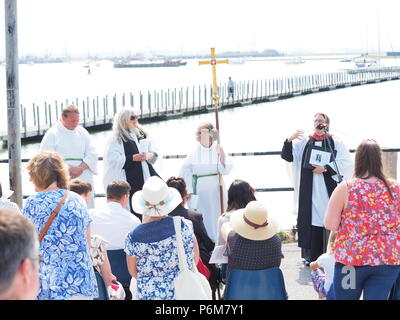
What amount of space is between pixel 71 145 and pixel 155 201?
163 inches

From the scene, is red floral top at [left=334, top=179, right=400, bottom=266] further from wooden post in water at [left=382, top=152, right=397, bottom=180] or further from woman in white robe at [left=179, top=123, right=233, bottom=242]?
wooden post in water at [left=382, top=152, right=397, bottom=180]

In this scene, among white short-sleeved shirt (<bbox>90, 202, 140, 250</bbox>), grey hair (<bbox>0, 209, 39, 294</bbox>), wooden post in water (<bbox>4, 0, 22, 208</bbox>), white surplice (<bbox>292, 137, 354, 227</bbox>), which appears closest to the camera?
grey hair (<bbox>0, 209, 39, 294</bbox>)

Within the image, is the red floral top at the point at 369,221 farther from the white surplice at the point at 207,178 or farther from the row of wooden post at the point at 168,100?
the row of wooden post at the point at 168,100

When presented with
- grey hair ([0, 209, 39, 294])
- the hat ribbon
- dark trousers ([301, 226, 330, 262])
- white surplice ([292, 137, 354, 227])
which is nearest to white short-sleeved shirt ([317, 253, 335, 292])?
the hat ribbon

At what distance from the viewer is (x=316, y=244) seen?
25.4 feet

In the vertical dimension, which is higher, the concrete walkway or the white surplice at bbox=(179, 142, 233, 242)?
the white surplice at bbox=(179, 142, 233, 242)

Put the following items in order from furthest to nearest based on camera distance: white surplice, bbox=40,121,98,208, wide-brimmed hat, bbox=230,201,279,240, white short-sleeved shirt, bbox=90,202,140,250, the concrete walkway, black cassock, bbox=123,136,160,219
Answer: white surplice, bbox=40,121,98,208, black cassock, bbox=123,136,160,219, the concrete walkway, white short-sleeved shirt, bbox=90,202,140,250, wide-brimmed hat, bbox=230,201,279,240

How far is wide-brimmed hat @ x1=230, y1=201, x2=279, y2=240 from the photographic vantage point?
16.6 feet

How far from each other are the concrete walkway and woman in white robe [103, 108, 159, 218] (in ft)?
6.39

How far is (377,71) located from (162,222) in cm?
12138

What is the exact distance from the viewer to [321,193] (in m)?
7.86

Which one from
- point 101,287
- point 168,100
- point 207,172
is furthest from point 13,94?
point 168,100
